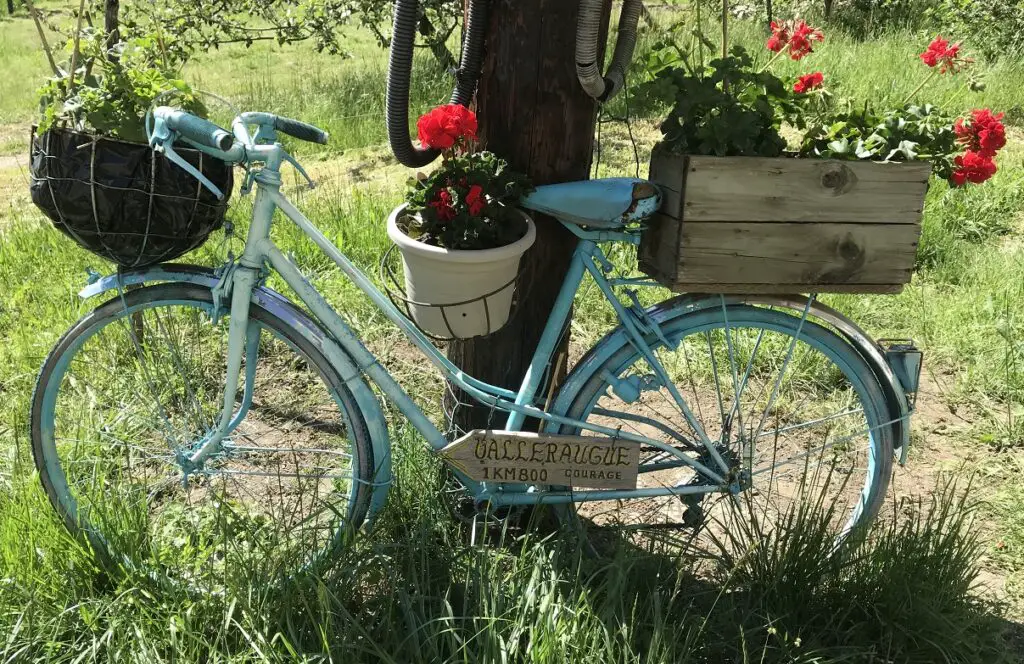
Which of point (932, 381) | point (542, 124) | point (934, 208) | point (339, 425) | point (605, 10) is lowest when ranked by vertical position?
point (339, 425)

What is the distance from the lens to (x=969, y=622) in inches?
82.6

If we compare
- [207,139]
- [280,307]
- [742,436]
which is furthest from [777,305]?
[207,139]

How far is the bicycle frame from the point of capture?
218 cm

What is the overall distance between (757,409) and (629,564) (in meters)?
1.50

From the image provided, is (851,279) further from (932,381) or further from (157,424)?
(157,424)

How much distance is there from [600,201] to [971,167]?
3.18ft

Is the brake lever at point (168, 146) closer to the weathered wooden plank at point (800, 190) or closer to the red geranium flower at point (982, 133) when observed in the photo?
the weathered wooden plank at point (800, 190)

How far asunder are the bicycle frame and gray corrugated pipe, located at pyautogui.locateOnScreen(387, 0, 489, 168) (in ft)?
1.10

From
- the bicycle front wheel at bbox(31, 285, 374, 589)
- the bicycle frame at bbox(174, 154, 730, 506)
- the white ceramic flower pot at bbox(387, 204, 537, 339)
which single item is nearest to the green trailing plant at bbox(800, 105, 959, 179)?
the bicycle frame at bbox(174, 154, 730, 506)

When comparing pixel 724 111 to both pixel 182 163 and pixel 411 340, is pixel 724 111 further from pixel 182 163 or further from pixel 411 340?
pixel 182 163

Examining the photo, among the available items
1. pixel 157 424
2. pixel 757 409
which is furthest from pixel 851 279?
pixel 157 424

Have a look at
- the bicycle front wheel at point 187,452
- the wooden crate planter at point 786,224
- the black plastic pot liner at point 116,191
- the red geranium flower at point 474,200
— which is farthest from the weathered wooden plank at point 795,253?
the black plastic pot liner at point 116,191

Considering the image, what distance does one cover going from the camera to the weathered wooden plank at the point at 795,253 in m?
2.10

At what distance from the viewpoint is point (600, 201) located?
2.13 meters
